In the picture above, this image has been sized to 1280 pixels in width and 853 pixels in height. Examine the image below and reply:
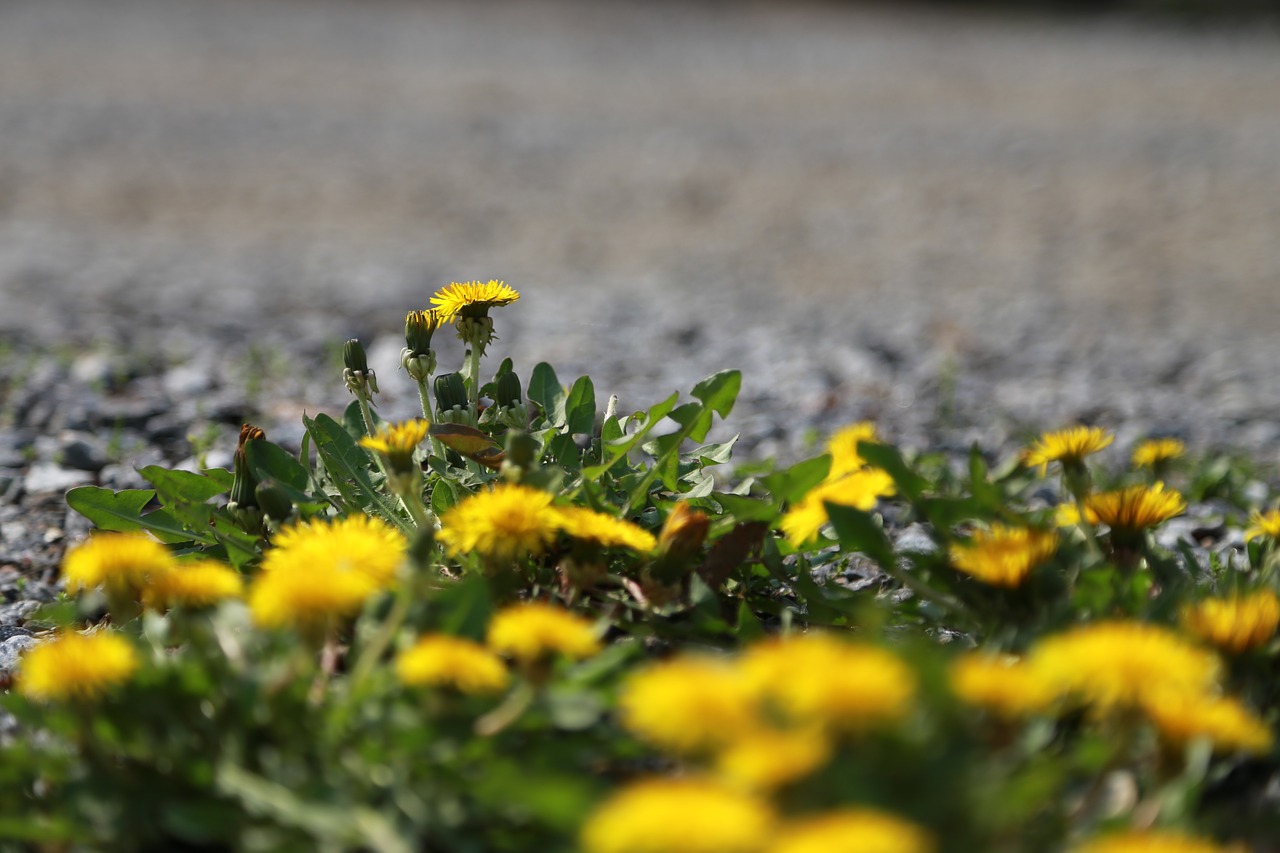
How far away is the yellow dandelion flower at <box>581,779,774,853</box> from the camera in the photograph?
0.84 meters

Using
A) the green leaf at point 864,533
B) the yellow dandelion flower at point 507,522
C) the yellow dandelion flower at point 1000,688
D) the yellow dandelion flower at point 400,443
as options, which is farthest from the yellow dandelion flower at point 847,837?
the yellow dandelion flower at point 400,443

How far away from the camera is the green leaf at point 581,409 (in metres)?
2.05

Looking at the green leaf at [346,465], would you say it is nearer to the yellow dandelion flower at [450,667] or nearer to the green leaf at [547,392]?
the green leaf at [547,392]

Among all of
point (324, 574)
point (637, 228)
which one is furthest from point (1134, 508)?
point (637, 228)

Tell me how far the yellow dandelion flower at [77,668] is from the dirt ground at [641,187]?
10.5 ft

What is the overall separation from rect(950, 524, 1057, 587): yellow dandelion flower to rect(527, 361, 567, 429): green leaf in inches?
34.3

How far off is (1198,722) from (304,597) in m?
0.83

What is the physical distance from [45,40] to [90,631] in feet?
41.1

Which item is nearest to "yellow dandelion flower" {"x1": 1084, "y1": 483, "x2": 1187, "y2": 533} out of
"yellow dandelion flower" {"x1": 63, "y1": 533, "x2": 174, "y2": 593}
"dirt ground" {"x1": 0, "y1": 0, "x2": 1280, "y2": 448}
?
"yellow dandelion flower" {"x1": 63, "y1": 533, "x2": 174, "y2": 593}

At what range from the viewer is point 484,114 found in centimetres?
1015

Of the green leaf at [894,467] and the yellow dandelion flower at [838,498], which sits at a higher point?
the green leaf at [894,467]

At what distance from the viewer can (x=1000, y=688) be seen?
1.00 m

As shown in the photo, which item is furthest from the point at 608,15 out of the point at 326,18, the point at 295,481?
the point at 295,481

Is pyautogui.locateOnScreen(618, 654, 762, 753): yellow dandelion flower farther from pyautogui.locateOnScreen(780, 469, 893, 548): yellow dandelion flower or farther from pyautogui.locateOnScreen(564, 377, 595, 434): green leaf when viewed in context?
pyautogui.locateOnScreen(564, 377, 595, 434): green leaf
